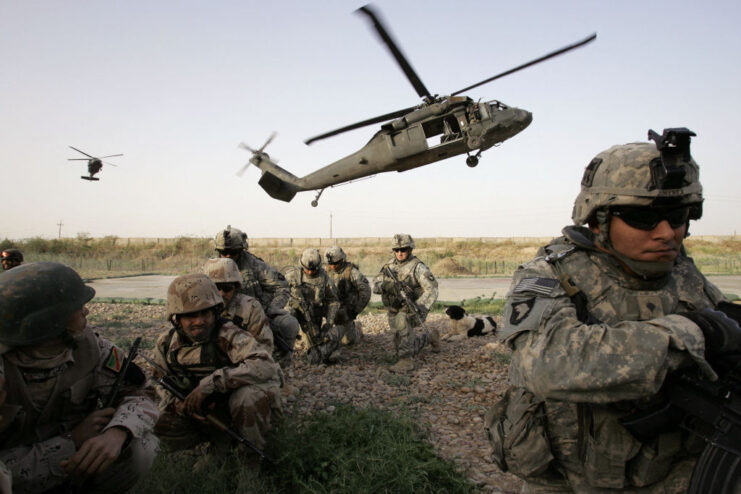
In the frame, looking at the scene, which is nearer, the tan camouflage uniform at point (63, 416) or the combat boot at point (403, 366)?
the tan camouflage uniform at point (63, 416)

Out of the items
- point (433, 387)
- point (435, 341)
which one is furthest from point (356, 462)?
point (435, 341)

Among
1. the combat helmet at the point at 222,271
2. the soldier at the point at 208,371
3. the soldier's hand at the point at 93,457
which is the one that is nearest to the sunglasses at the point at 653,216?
the soldier's hand at the point at 93,457

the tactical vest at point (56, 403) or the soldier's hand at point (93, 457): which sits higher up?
the tactical vest at point (56, 403)

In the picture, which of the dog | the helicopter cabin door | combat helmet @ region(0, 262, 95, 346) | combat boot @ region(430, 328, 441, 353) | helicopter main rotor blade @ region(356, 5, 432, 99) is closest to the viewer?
combat helmet @ region(0, 262, 95, 346)

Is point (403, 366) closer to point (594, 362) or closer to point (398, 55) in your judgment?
point (398, 55)

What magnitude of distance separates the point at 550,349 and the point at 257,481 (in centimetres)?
249

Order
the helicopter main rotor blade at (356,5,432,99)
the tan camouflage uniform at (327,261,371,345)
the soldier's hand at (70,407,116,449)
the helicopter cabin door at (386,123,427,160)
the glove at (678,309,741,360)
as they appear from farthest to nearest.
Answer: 1. the helicopter cabin door at (386,123,427,160)
2. the tan camouflage uniform at (327,261,371,345)
3. the helicopter main rotor blade at (356,5,432,99)
4. the soldier's hand at (70,407,116,449)
5. the glove at (678,309,741,360)

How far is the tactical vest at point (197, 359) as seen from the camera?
143 inches

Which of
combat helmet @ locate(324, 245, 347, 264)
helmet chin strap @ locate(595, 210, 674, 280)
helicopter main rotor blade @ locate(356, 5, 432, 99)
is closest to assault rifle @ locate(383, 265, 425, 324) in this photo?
combat helmet @ locate(324, 245, 347, 264)

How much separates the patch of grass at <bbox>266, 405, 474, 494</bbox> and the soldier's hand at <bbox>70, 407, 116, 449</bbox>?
127 cm

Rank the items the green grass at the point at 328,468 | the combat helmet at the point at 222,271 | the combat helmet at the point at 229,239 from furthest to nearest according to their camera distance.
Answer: the combat helmet at the point at 229,239
the combat helmet at the point at 222,271
the green grass at the point at 328,468

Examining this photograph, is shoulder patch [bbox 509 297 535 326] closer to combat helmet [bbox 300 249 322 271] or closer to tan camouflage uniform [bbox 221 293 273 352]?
tan camouflage uniform [bbox 221 293 273 352]

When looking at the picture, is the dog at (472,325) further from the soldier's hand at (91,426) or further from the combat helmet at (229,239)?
the soldier's hand at (91,426)

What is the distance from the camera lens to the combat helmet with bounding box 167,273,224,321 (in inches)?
133
